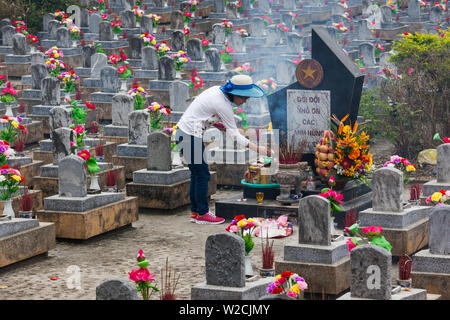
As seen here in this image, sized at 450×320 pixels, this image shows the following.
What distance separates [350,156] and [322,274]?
291 centimetres

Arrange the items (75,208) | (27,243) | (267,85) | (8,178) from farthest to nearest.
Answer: (267,85), (75,208), (8,178), (27,243)

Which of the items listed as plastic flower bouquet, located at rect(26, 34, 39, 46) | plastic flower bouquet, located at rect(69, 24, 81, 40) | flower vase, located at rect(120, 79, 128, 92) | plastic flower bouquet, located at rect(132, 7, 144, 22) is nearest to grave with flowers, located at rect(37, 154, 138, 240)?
flower vase, located at rect(120, 79, 128, 92)

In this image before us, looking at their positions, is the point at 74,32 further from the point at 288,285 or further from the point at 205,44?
the point at 288,285

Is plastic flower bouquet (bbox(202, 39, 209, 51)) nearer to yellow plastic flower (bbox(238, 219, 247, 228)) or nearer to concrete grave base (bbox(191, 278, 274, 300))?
yellow plastic flower (bbox(238, 219, 247, 228))

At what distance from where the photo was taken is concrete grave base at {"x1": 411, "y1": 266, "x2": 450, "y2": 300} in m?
9.52

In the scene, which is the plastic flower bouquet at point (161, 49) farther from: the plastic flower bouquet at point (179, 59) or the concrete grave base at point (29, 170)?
the concrete grave base at point (29, 170)

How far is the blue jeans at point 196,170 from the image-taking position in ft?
41.2

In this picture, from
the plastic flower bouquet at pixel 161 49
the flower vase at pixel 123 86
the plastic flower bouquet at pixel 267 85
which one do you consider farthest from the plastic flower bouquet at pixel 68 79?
the plastic flower bouquet at pixel 267 85

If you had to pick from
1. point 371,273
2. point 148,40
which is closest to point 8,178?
point 371,273

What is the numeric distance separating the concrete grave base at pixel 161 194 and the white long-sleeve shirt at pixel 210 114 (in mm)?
1162

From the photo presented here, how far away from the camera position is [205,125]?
502 inches

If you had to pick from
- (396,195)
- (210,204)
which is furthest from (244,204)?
(396,195)

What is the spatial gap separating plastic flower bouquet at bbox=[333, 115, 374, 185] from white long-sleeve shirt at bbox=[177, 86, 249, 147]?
118cm

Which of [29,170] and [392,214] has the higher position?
[29,170]
